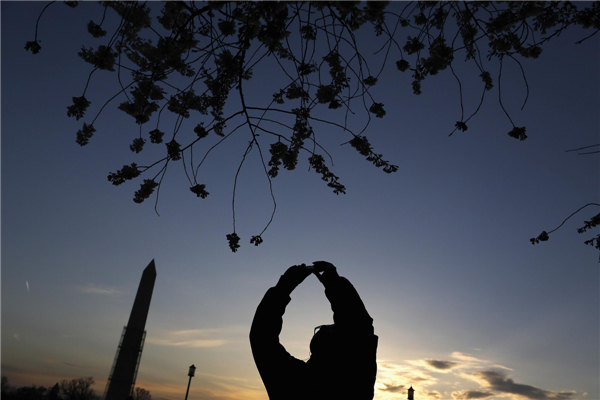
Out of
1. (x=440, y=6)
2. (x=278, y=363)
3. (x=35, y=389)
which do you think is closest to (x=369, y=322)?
(x=278, y=363)

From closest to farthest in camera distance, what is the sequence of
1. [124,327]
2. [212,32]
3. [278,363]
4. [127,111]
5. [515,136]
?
1. [278,363]
2. [212,32]
3. [515,136]
4. [127,111]
5. [124,327]

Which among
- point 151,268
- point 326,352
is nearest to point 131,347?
point 151,268

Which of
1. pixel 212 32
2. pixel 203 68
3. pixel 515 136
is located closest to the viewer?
pixel 212 32

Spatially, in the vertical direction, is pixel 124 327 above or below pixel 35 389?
above

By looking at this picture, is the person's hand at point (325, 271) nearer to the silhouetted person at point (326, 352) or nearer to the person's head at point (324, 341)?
the silhouetted person at point (326, 352)

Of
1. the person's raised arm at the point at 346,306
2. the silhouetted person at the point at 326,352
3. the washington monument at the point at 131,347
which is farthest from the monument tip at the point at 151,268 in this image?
the person's raised arm at the point at 346,306

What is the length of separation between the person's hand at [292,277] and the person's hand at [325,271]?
44 millimetres

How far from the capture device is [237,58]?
307 cm

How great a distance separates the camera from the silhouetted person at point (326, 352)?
6.42ft

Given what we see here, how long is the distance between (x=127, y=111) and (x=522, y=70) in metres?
3.86

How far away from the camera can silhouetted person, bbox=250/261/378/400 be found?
196 cm

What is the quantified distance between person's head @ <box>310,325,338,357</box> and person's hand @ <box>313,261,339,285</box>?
0.90 feet

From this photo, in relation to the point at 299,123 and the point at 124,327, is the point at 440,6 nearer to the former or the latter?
the point at 299,123

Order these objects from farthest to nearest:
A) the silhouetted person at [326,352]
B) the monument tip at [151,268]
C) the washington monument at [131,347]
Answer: the monument tip at [151,268]
the washington monument at [131,347]
the silhouetted person at [326,352]
